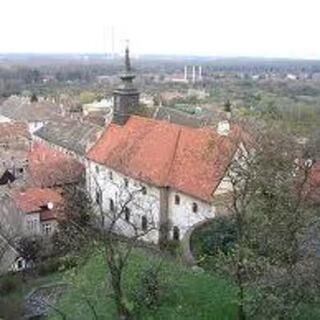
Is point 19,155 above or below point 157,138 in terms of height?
below

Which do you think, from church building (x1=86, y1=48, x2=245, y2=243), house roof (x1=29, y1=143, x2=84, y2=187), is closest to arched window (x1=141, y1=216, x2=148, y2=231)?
church building (x1=86, y1=48, x2=245, y2=243)

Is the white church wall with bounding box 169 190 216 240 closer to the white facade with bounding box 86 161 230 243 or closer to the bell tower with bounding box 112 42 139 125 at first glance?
the white facade with bounding box 86 161 230 243

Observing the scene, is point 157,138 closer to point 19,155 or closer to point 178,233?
point 178,233

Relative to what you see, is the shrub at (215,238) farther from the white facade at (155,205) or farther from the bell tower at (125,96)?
the bell tower at (125,96)

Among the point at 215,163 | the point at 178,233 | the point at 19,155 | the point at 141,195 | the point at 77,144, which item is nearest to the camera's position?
the point at 215,163

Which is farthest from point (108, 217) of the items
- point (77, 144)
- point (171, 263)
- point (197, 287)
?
point (77, 144)

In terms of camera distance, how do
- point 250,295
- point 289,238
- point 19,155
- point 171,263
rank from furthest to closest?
point 19,155 < point 171,263 < point 289,238 < point 250,295
